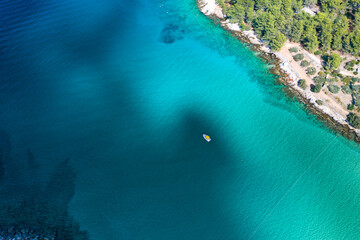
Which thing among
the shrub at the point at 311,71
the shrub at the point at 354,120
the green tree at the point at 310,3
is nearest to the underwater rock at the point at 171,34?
the shrub at the point at 311,71

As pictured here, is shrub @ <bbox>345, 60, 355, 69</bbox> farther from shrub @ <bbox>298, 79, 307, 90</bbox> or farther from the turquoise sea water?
the turquoise sea water

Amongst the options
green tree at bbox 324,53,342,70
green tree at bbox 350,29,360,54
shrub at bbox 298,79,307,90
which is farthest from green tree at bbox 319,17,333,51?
shrub at bbox 298,79,307,90

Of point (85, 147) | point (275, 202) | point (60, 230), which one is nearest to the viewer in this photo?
point (60, 230)

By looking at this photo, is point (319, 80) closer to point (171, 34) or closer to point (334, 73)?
point (334, 73)

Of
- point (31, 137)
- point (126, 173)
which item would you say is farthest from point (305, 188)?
point (31, 137)

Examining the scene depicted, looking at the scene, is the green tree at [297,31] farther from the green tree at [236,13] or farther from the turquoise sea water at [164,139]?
the green tree at [236,13]

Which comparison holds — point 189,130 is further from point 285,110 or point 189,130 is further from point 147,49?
point 147,49
